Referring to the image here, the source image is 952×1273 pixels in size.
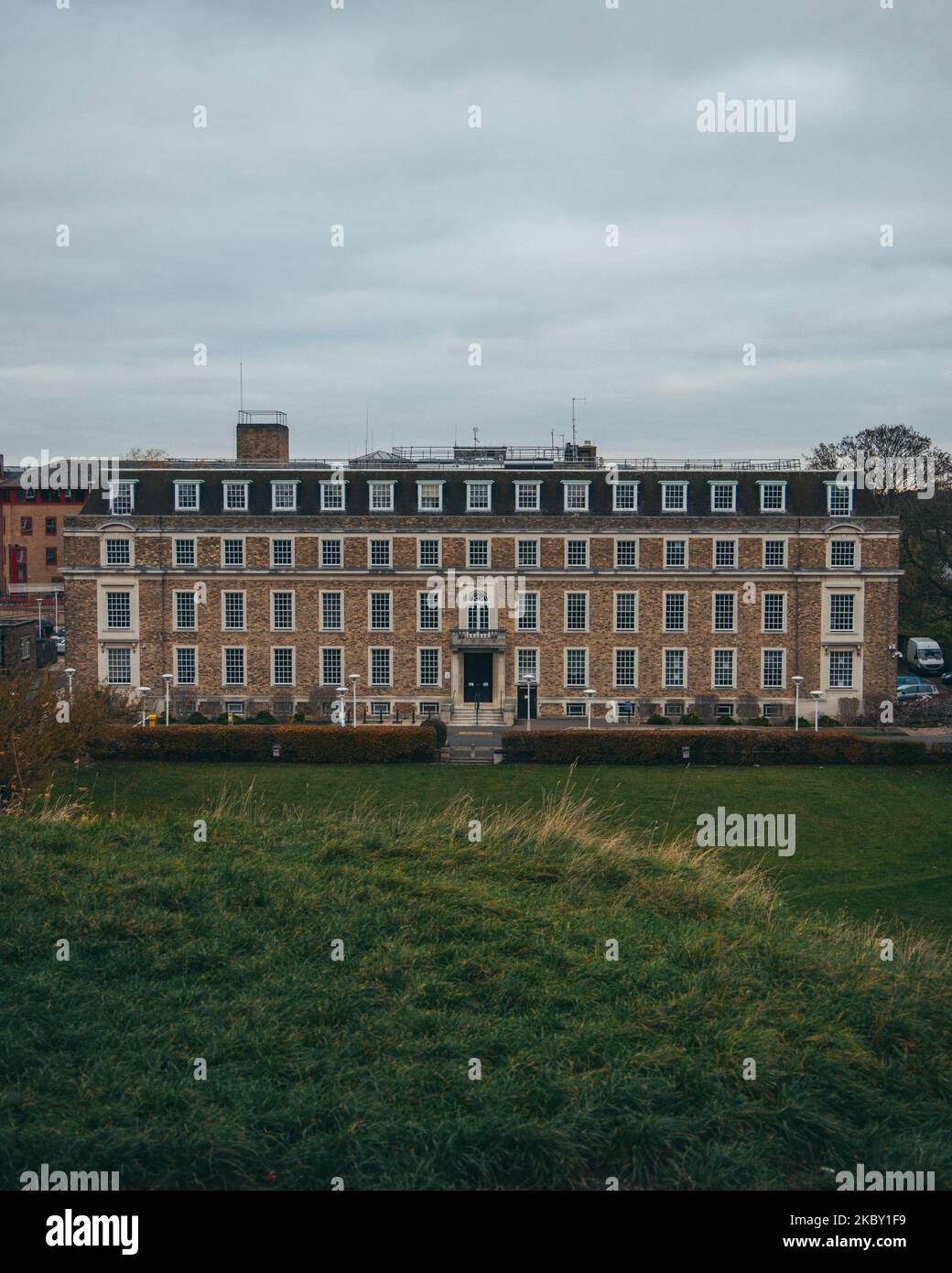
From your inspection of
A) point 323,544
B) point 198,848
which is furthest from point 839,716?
point 198,848

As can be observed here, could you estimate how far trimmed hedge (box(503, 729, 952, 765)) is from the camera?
4256 centimetres

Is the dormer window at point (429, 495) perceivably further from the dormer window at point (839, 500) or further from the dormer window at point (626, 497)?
the dormer window at point (839, 500)

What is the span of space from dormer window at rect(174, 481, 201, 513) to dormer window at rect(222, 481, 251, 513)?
1340mm

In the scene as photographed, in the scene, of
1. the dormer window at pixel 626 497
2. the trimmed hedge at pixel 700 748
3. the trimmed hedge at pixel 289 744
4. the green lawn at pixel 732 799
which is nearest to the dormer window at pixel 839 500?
the dormer window at pixel 626 497

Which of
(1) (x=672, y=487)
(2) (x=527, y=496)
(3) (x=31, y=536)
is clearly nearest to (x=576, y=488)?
(2) (x=527, y=496)

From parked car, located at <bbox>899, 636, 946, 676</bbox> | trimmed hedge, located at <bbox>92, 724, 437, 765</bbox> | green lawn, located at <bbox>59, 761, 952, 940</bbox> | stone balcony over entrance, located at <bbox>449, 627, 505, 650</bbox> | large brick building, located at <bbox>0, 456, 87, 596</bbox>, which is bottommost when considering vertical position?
green lawn, located at <bbox>59, 761, 952, 940</bbox>

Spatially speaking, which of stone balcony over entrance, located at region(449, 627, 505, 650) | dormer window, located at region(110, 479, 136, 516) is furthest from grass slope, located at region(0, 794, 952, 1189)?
dormer window, located at region(110, 479, 136, 516)

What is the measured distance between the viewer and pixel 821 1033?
12.3 metres

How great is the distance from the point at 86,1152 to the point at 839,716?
157 feet

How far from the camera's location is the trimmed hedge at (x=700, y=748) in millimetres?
42562

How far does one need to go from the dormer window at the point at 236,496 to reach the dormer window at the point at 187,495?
1340 mm

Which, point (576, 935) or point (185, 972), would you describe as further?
point (576, 935)

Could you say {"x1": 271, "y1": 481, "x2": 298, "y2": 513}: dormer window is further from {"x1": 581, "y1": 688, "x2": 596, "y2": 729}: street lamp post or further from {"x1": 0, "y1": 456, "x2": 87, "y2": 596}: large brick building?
{"x1": 0, "y1": 456, "x2": 87, "y2": 596}: large brick building
